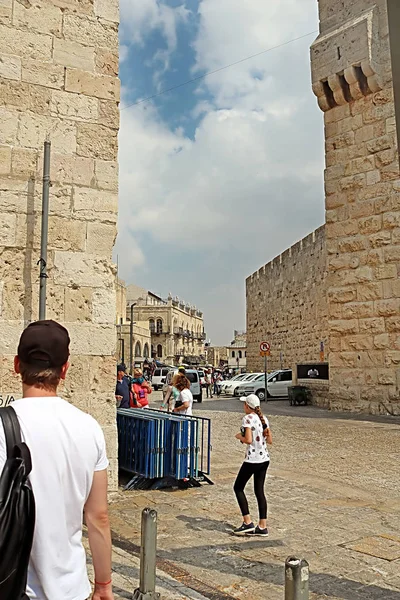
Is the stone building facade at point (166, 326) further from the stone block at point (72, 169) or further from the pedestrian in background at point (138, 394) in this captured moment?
the stone block at point (72, 169)

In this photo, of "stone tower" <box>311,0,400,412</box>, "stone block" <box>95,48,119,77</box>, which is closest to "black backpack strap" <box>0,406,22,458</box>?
"stone block" <box>95,48,119,77</box>

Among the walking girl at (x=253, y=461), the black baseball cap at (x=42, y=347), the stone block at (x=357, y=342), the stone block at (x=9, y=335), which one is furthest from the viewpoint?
the stone block at (x=357, y=342)

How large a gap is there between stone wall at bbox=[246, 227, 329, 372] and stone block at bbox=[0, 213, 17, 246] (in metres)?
18.5

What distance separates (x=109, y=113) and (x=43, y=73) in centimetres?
75

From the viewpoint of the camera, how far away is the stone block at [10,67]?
564 centimetres

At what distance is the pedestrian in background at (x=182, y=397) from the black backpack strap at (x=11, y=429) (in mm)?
6177

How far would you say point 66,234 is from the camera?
5.84 metres

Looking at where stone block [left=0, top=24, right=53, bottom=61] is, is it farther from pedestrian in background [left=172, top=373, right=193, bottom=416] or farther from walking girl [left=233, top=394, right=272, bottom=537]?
pedestrian in background [left=172, top=373, right=193, bottom=416]

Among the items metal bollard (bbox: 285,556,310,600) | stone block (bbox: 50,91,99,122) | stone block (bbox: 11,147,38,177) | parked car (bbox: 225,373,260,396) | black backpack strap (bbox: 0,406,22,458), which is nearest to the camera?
black backpack strap (bbox: 0,406,22,458)

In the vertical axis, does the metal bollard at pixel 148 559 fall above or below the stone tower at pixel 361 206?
below

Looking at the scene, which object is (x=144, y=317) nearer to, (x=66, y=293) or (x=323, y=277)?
(x=323, y=277)

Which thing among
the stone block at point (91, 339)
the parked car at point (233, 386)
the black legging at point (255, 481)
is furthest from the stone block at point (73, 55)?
the parked car at point (233, 386)

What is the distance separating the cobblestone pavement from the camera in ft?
12.7

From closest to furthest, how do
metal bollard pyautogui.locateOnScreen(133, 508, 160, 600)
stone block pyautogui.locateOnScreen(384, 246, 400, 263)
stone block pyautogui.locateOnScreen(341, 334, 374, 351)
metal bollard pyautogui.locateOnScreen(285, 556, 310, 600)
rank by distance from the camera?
metal bollard pyautogui.locateOnScreen(285, 556, 310, 600)
metal bollard pyautogui.locateOnScreen(133, 508, 160, 600)
stone block pyautogui.locateOnScreen(384, 246, 400, 263)
stone block pyautogui.locateOnScreen(341, 334, 374, 351)
